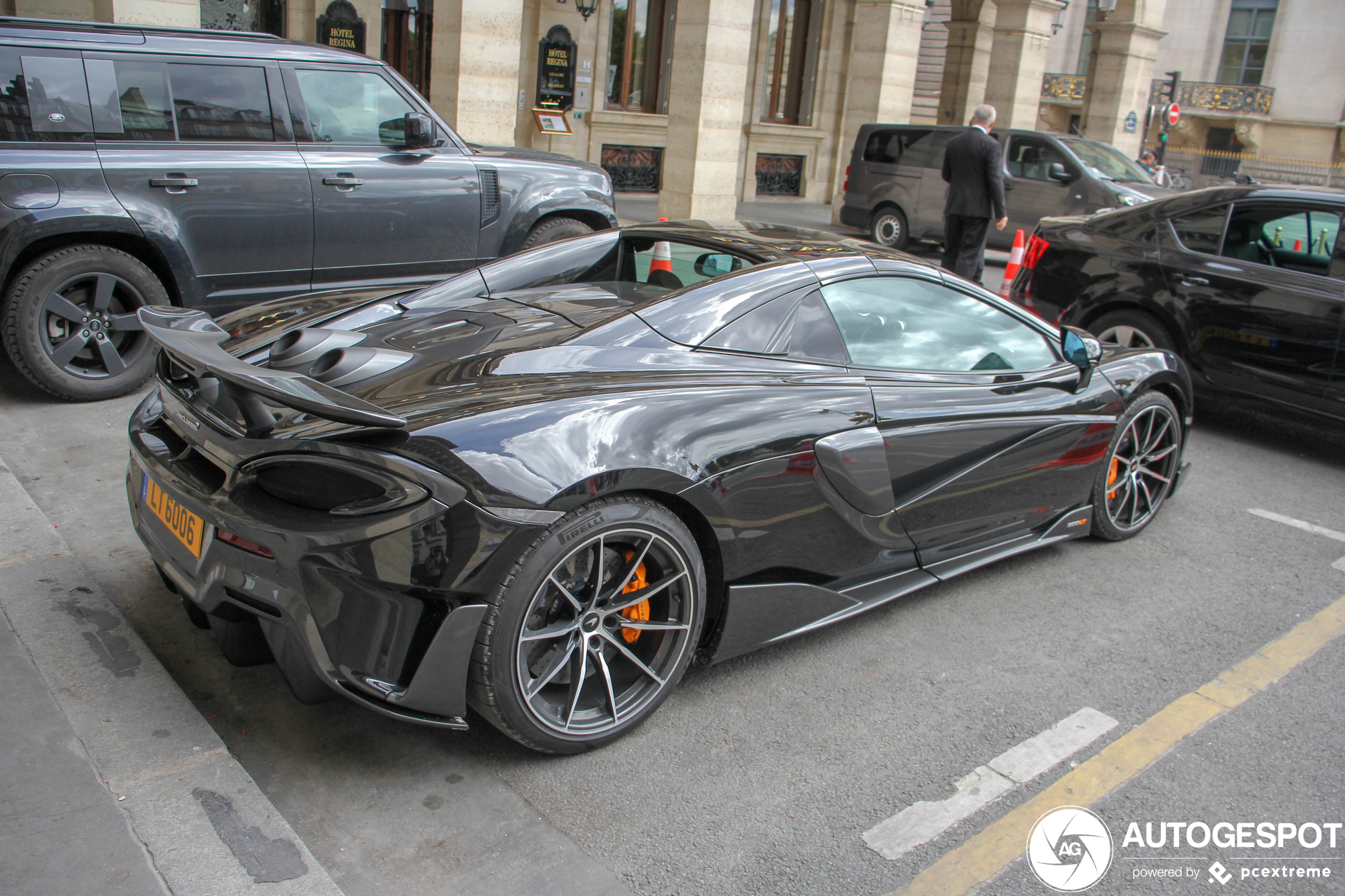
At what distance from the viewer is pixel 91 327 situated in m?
5.46

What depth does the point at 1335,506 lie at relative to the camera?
5582 millimetres

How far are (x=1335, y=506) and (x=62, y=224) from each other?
269 inches

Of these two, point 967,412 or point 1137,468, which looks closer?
point 967,412

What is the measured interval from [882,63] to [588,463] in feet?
52.1

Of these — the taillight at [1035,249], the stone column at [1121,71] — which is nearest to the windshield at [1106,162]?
the taillight at [1035,249]

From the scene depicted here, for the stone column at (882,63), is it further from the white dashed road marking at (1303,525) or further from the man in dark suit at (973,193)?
the white dashed road marking at (1303,525)

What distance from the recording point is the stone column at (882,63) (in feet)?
54.2

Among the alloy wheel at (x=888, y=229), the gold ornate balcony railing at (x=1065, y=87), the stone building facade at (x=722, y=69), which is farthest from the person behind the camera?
the gold ornate balcony railing at (x=1065, y=87)

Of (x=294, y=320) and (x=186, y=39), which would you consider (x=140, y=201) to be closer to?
(x=186, y=39)

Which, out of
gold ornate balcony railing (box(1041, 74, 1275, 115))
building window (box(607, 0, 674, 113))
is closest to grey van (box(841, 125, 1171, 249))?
building window (box(607, 0, 674, 113))

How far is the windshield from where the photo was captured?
45.0ft

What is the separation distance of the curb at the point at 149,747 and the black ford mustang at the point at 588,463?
0.26 metres

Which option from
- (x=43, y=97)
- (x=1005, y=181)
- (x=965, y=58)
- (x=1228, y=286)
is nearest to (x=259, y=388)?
(x=43, y=97)

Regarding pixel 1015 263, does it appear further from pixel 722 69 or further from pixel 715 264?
pixel 715 264
